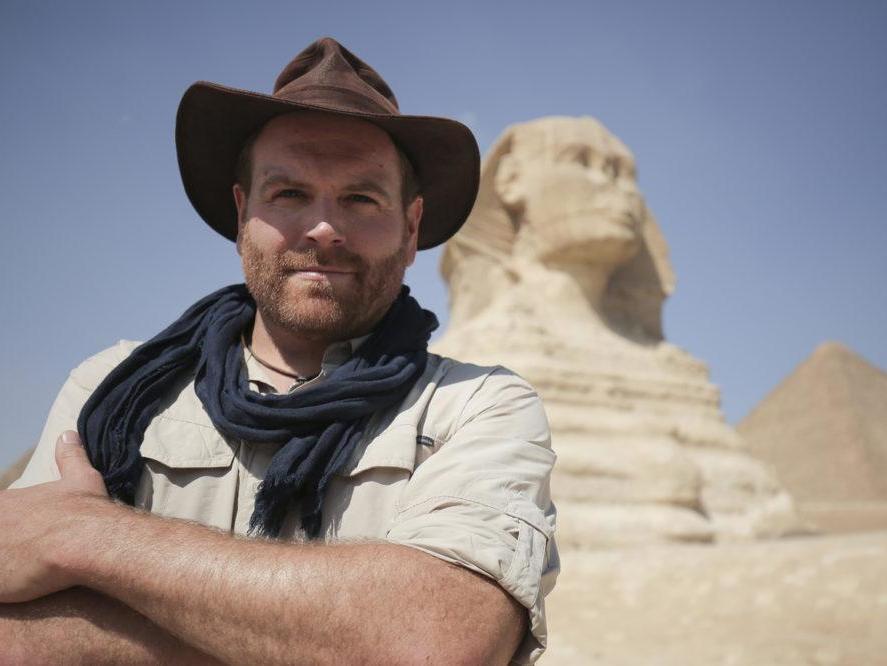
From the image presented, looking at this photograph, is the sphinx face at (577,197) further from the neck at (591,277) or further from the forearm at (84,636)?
the forearm at (84,636)

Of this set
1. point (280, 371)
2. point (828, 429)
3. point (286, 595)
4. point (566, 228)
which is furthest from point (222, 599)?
point (828, 429)

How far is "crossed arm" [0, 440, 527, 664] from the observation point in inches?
51.2

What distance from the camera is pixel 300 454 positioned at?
64.9 inches

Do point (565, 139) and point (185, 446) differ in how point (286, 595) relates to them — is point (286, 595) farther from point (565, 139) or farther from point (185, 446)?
point (565, 139)

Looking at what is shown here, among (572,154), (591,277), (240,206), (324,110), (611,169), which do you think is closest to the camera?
(324,110)

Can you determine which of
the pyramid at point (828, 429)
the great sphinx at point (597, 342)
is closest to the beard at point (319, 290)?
the great sphinx at point (597, 342)

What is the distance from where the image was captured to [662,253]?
37.6 feet

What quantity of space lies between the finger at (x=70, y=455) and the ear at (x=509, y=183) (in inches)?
366

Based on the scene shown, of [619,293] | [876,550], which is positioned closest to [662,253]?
[619,293]

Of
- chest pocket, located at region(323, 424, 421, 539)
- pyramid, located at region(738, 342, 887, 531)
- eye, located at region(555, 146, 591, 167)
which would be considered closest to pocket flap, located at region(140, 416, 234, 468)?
chest pocket, located at region(323, 424, 421, 539)

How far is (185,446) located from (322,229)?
579 millimetres

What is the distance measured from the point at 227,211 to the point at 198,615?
1394 millimetres

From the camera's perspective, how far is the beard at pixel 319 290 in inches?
72.3

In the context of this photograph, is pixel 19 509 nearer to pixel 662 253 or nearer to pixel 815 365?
pixel 662 253
